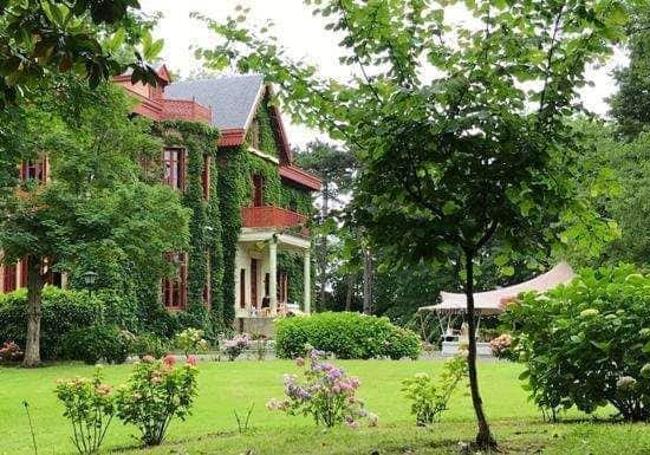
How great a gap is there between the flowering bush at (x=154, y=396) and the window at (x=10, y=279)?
1671 cm

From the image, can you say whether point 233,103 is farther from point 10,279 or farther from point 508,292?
point 508,292

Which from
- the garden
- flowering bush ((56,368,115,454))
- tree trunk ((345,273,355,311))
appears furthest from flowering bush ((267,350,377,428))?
tree trunk ((345,273,355,311))

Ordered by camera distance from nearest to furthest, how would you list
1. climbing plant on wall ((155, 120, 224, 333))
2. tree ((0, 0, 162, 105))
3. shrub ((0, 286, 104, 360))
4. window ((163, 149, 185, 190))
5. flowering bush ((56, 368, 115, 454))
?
tree ((0, 0, 162, 105))
flowering bush ((56, 368, 115, 454))
shrub ((0, 286, 104, 360))
climbing plant on wall ((155, 120, 224, 333))
window ((163, 149, 185, 190))

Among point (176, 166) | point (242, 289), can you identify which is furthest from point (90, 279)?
point (242, 289)

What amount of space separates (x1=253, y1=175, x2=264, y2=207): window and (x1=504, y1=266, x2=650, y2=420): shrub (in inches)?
1004

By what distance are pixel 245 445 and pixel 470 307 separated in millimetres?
2329

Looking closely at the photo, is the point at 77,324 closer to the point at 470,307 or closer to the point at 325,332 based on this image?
the point at 325,332

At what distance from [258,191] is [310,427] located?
24.8m

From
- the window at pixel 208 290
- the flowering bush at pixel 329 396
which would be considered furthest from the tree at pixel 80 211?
the flowering bush at pixel 329 396

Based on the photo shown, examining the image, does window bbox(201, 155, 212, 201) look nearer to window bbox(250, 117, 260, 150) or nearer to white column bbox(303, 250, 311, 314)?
window bbox(250, 117, 260, 150)

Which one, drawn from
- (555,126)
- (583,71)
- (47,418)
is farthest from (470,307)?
(47,418)

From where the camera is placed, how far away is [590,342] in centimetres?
627

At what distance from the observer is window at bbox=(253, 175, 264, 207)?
32.0 metres

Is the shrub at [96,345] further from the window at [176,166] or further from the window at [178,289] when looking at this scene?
the window at [176,166]
